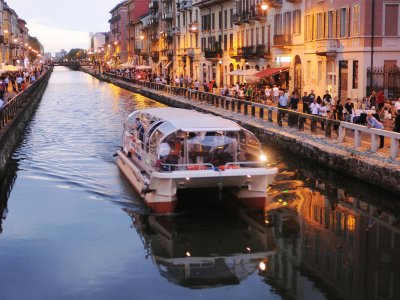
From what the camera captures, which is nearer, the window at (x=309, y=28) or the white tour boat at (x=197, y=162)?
the white tour boat at (x=197, y=162)

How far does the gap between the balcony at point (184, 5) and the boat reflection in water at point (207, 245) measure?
64988 millimetres

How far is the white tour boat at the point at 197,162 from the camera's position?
653 inches

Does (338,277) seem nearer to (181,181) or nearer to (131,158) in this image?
(181,181)

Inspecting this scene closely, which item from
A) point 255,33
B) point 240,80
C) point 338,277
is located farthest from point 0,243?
point 240,80

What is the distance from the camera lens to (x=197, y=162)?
696 inches

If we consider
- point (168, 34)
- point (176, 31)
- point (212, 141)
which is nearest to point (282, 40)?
point (212, 141)

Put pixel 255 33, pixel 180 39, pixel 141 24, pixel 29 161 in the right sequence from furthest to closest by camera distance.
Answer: pixel 141 24, pixel 180 39, pixel 255 33, pixel 29 161

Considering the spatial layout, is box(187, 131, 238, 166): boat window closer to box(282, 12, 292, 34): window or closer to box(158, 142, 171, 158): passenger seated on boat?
box(158, 142, 171, 158): passenger seated on boat

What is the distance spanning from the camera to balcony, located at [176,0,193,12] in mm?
80625

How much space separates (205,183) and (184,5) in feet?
224

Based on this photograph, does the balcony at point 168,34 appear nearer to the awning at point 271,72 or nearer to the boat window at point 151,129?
the awning at point 271,72

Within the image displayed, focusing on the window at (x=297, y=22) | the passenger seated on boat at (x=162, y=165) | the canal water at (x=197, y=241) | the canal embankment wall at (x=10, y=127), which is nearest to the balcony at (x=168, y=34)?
the window at (x=297, y=22)

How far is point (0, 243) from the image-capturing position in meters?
15.2

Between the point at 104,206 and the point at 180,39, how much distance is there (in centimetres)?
7210
